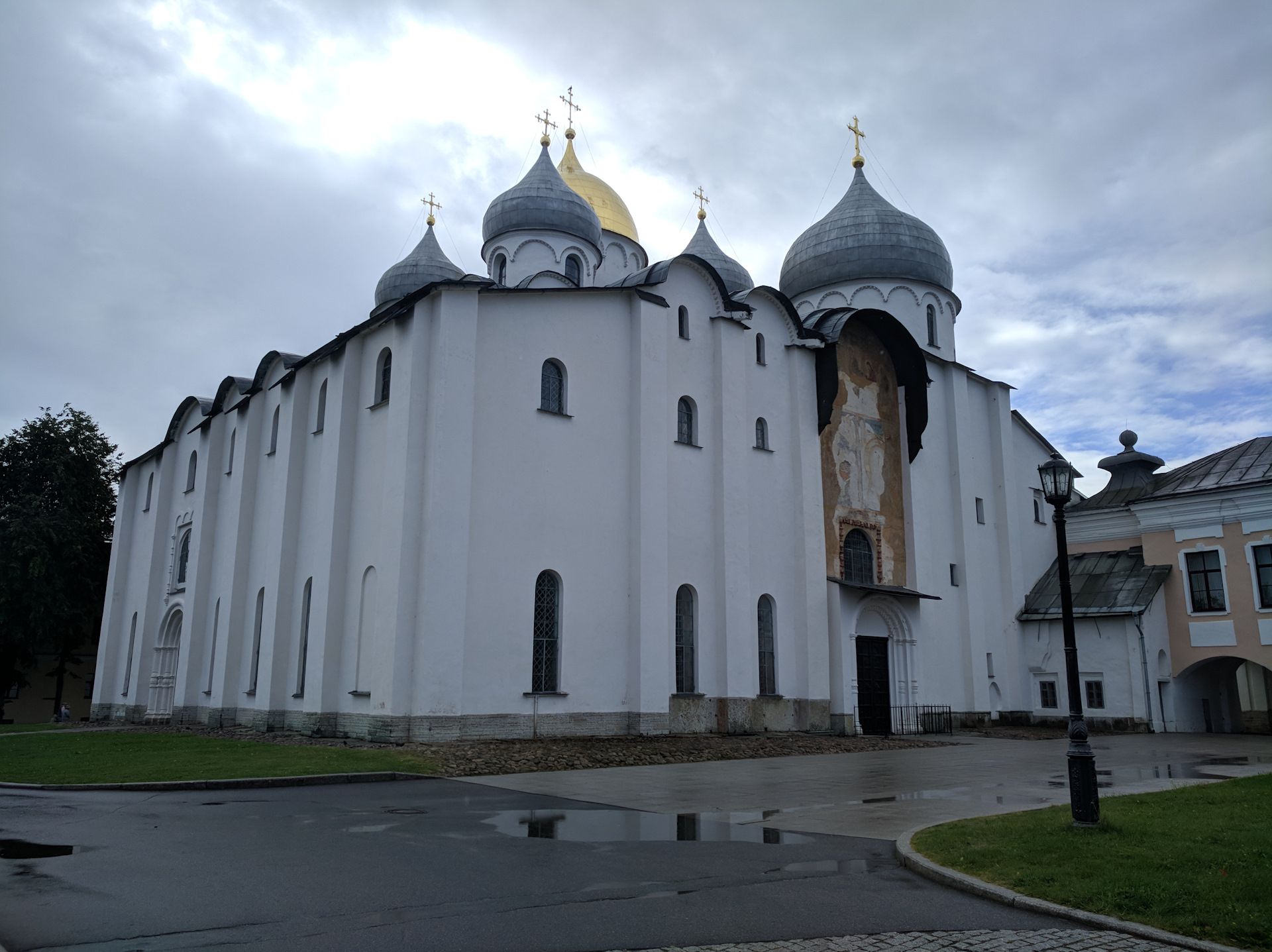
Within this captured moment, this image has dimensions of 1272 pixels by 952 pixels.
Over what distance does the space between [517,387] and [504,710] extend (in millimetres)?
6731

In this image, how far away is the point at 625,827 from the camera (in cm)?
948

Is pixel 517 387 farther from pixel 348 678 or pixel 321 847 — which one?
pixel 321 847

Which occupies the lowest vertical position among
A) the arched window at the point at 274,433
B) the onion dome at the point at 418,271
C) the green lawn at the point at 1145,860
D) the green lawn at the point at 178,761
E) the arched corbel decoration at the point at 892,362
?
the green lawn at the point at 1145,860

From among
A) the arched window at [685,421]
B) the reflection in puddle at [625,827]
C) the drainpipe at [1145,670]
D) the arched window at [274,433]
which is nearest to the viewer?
the reflection in puddle at [625,827]

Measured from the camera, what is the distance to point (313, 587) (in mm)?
22234

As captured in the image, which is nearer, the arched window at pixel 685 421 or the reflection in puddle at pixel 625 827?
the reflection in puddle at pixel 625 827

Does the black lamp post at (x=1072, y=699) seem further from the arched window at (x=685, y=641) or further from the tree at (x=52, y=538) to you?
the tree at (x=52, y=538)

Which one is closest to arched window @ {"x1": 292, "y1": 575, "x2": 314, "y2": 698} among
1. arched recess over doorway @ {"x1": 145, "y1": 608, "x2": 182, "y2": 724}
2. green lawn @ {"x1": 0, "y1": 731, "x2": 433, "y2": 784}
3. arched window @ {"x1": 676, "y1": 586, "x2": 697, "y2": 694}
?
green lawn @ {"x1": 0, "y1": 731, "x2": 433, "y2": 784}

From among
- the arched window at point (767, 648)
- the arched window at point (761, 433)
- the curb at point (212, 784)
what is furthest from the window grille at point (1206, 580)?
the curb at point (212, 784)

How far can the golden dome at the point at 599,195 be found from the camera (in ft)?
114

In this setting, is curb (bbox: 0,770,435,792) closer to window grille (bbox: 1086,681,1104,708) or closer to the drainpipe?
window grille (bbox: 1086,681,1104,708)

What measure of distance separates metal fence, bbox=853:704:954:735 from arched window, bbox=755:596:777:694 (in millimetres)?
3262

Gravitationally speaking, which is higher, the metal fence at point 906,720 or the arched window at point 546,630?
the arched window at point 546,630

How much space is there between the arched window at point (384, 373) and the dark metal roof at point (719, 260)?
13508 mm
